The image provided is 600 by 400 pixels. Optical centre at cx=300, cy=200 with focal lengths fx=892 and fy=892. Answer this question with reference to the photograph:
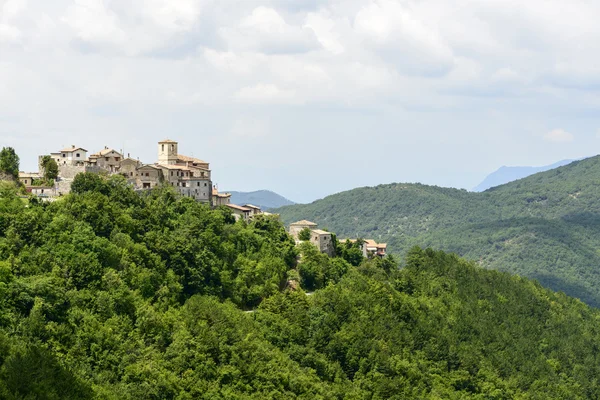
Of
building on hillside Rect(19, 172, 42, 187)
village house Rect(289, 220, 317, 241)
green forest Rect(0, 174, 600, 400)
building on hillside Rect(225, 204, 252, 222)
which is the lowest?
green forest Rect(0, 174, 600, 400)

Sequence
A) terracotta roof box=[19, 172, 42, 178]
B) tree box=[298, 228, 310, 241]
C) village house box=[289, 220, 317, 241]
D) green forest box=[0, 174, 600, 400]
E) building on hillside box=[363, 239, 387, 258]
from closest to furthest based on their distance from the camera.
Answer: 1. green forest box=[0, 174, 600, 400]
2. terracotta roof box=[19, 172, 42, 178]
3. tree box=[298, 228, 310, 241]
4. village house box=[289, 220, 317, 241]
5. building on hillside box=[363, 239, 387, 258]

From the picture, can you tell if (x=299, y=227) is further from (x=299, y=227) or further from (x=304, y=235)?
(x=304, y=235)

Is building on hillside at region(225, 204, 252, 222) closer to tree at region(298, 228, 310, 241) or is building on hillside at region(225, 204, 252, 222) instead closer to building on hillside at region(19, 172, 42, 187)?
tree at region(298, 228, 310, 241)

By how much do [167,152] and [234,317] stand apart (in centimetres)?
2719

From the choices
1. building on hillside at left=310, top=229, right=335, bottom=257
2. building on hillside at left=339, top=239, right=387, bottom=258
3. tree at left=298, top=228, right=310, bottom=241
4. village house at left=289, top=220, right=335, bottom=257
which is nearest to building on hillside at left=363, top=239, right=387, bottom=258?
building on hillside at left=339, top=239, right=387, bottom=258

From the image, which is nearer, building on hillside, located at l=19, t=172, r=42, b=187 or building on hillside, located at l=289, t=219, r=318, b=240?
building on hillside, located at l=19, t=172, r=42, b=187

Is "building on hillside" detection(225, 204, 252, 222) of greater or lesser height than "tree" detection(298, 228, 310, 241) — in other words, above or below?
above

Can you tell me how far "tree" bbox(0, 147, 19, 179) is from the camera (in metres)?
75.5

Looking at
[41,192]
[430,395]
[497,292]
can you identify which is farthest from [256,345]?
[497,292]

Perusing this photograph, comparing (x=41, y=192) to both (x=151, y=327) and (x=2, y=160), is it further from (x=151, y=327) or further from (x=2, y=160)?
(x=151, y=327)

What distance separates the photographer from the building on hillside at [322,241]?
83750mm

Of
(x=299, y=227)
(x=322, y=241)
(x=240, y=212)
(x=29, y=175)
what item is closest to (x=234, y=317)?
(x=322, y=241)

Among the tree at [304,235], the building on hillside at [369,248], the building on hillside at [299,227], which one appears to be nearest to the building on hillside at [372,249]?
the building on hillside at [369,248]

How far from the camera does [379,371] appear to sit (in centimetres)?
6594
